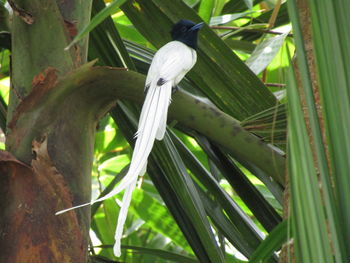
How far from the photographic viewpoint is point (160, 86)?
1.20 meters

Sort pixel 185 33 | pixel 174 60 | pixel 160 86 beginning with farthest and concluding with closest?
pixel 185 33 → pixel 174 60 → pixel 160 86

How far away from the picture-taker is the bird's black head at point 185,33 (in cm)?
149

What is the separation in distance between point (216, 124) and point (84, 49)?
0.31 m

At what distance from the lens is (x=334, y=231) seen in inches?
16.0

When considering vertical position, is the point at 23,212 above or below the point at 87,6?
below

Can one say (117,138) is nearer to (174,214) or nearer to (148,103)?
(174,214)

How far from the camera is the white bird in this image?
0.81 meters

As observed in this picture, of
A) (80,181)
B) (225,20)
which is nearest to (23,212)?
A: (80,181)

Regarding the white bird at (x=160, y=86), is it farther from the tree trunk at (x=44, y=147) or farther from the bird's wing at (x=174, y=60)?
the tree trunk at (x=44, y=147)

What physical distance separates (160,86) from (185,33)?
0.37m

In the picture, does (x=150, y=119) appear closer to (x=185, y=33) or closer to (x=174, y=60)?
(x=174, y=60)

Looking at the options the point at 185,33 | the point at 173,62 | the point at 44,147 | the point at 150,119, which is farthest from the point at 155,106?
the point at 185,33

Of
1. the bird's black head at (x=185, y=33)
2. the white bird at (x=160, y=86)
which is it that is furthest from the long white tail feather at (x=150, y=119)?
the bird's black head at (x=185, y=33)

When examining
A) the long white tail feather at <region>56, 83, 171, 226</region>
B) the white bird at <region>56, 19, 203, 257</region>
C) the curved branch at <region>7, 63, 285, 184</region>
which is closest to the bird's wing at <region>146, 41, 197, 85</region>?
the white bird at <region>56, 19, 203, 257</region>
